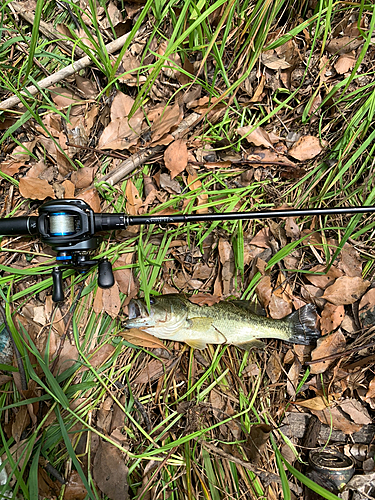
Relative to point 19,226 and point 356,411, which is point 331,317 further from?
point 19,226

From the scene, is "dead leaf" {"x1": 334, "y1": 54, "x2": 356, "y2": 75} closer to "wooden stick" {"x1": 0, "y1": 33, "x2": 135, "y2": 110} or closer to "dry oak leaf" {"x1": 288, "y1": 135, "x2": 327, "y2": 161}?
"dry oak leaf" {"x1": 288, "y1": 135, "x2": 327, "y2": 161}

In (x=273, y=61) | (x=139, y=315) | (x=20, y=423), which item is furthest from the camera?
(x=273, y=61)

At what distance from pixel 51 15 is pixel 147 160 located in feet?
4.23

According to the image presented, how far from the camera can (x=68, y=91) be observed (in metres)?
2.40

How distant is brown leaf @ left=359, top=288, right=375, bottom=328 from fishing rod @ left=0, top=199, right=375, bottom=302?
72 centimetres

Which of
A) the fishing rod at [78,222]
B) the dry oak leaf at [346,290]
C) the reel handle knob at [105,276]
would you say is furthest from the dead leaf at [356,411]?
the reel handle knob at [105,276]

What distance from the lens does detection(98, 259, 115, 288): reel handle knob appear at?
83.4 inches

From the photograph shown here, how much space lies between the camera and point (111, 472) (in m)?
2.24

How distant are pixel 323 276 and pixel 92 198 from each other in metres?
1.82

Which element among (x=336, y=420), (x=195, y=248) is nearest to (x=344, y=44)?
(x=195, y=248)

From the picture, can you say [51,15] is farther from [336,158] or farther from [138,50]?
[336,158]

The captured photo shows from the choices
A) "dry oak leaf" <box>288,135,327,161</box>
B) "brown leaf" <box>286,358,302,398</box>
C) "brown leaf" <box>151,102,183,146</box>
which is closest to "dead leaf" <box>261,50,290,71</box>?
"dry oak leaf" <box>288,135,327,161</box>

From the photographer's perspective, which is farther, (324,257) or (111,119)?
(324,257)

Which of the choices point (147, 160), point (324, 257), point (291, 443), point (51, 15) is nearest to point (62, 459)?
point (291, 443)
